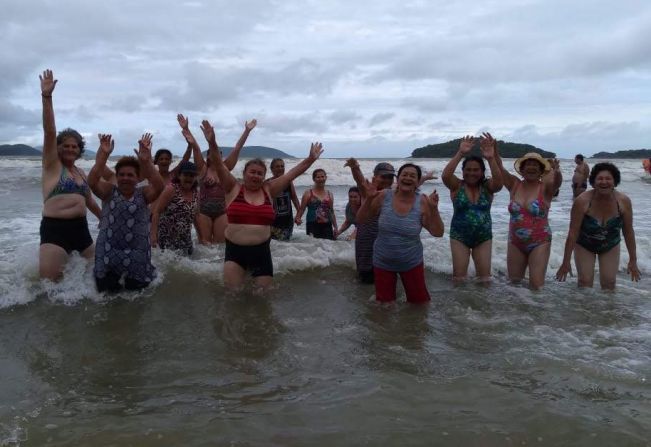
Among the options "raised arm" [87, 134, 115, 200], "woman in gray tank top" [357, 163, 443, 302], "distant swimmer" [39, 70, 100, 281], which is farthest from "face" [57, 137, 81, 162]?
"woman in gray tank top" [357, 163, 443, 302]

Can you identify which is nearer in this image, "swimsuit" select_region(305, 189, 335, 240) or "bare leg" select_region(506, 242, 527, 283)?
"bare leg" select_region(506, 242, 527, 283)

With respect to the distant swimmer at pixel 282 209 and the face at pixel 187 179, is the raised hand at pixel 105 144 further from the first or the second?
the distant swimmer at pixel 282 209

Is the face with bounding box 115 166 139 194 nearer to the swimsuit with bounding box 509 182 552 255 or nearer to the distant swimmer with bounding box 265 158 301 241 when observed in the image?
the distant swimmer with bounding box 265 158 301 241

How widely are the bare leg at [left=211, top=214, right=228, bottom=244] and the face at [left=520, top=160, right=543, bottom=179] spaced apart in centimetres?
433

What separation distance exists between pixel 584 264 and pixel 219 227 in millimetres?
5056

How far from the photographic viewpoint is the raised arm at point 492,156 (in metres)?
6.32

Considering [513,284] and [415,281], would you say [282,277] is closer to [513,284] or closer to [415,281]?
[415,281]

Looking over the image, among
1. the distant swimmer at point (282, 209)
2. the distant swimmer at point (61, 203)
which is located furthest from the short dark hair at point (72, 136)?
the distant swimmer at point (282, 209)

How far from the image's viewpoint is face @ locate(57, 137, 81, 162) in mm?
5492

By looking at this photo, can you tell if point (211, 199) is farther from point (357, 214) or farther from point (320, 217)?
point (357, 214)

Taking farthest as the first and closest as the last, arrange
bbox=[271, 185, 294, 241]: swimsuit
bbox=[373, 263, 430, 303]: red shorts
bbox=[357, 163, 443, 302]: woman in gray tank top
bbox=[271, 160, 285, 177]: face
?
bbox=[271, 185, 294, 241]: swimsuit
bbox=[271, 160, 285, 177]: face
bbox=[373, 263, 430, 303]: red shorts
bbox=[357, 163, 443, 302]: woman in gray tank top

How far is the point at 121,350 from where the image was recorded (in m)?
4.80

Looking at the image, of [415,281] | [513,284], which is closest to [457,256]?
[513,284]

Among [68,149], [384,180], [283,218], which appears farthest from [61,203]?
[283,218]
